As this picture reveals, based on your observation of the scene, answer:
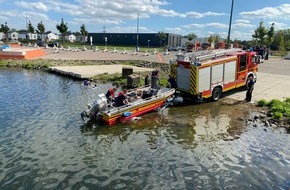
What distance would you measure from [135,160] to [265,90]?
1409 centimetres

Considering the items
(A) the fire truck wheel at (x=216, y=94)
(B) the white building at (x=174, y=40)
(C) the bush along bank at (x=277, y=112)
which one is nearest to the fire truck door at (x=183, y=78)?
(A) the fire truck wheel at (x=216, y=94)

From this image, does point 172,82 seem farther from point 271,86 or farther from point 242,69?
point 271,86

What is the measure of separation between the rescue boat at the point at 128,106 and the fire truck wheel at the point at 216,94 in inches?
118

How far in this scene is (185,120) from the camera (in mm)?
14492

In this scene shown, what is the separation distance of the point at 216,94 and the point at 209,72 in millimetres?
1949

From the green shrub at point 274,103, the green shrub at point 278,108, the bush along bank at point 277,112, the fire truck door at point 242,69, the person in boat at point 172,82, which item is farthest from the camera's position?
the fire truck door at point 242,69

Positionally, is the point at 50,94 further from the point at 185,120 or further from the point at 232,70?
the point at 232,70

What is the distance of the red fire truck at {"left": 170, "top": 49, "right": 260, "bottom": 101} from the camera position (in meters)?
16.5

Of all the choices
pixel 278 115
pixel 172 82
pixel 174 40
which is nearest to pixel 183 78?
pixel 172 82

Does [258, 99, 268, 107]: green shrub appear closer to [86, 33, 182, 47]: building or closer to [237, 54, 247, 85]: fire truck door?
[237, 54, 247, 85]: fire truck door

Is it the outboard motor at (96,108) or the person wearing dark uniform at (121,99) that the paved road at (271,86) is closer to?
the person wearing dark uniform at (121,99)

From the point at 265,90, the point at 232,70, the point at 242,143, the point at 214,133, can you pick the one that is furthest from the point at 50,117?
the point at 265,90

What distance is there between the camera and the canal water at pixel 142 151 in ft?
28.4

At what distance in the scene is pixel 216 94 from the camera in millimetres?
17922
